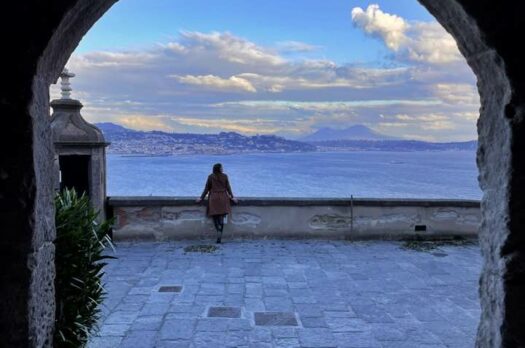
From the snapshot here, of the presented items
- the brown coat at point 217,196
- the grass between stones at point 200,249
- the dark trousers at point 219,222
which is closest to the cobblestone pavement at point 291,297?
the grass between stones at point 200,249

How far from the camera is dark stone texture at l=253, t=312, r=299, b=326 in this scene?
4680mm

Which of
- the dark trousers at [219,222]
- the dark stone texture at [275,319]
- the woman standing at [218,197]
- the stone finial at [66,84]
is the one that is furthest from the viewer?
the dark trousers at [219,222]

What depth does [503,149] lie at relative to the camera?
6.57ft

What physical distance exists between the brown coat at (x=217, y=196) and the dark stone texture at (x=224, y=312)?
3.45m

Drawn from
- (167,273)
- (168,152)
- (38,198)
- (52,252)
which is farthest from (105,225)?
(168,152)

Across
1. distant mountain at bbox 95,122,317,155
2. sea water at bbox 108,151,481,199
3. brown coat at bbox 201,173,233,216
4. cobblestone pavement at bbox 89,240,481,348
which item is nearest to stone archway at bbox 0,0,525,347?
cobblestone pavement at bbox 89,240,481,348

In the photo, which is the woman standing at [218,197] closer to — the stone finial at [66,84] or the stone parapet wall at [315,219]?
the stone parapet wall at [315,219]

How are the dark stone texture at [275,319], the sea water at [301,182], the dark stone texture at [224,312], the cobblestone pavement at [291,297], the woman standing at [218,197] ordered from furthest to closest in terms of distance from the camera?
the sea water at [301,182], the woman standing at [218,197], the dark stone texture at [224,312], the dark stone texture at [275,319], the cobblestone pavement at [291,297]

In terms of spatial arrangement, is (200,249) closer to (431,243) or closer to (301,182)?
(431,243)

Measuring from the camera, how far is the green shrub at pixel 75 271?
2938 mm

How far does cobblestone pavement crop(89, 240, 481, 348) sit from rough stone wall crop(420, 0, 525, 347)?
2358 mm

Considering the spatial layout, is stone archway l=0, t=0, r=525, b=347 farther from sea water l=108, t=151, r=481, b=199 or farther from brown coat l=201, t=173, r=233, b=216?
brown coat l=201, t=173, r=233, b=216

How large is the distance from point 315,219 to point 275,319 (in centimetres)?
422

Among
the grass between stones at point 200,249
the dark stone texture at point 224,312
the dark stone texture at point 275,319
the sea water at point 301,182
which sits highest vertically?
the dark stone texture at point 275,319
